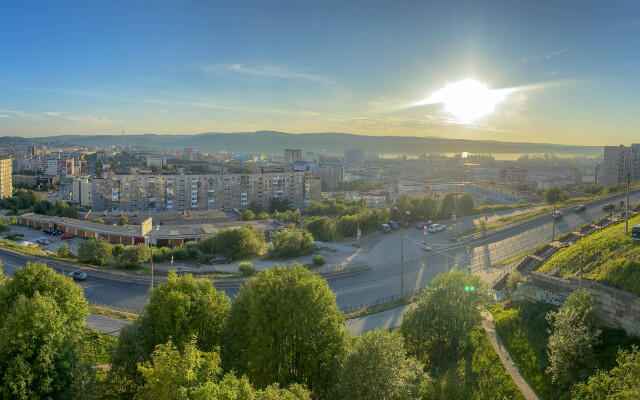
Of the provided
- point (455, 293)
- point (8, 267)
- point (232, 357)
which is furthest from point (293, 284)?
point (8, 267)

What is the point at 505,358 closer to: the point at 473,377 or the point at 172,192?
the point at 473,377

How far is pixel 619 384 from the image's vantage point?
16.7 feet

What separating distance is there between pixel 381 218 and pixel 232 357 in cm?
1702

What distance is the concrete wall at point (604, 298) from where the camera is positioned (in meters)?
6.81

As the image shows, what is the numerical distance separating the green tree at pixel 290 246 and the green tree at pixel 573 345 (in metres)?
12.0

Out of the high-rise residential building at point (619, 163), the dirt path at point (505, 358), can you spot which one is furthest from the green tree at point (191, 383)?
the high-rise residential building at point (619, 163)

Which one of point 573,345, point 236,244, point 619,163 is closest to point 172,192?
point 236,244

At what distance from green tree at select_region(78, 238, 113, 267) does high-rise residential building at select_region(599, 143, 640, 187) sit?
142 ft

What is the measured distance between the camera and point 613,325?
7.09m

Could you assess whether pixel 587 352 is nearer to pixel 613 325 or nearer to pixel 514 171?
pixel 613 325

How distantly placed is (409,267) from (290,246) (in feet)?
17.0

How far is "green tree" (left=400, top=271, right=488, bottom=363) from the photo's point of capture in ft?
27.3

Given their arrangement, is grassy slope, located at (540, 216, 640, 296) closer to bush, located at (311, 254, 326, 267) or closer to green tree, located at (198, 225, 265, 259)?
bush, located at (311, 254, 326, 267)

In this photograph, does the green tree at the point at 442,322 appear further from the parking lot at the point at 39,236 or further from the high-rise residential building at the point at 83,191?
the high-rise residential building at the point at 83,191
